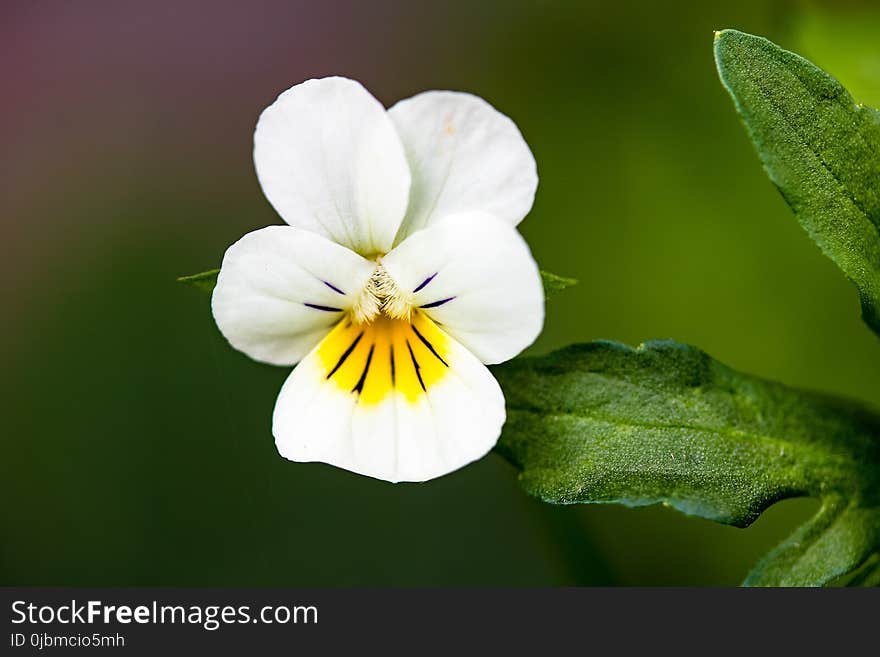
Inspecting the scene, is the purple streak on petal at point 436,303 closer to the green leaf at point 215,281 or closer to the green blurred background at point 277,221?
the green leaf at point 215,281

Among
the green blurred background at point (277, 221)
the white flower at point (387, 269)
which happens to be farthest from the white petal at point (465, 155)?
the green blurred background at point (277, 221)

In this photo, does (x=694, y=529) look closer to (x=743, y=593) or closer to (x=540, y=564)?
(x=540, y=564)

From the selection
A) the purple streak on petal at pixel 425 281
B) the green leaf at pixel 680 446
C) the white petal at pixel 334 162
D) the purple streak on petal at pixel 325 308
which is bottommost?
the green leaf at pixel 680 446

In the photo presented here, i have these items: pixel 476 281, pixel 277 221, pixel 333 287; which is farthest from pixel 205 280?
pixel 277 221

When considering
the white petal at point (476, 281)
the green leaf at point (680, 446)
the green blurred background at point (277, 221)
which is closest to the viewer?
the white petal at point (476, 281)

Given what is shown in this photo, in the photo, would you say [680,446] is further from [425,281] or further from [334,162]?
[334,162]

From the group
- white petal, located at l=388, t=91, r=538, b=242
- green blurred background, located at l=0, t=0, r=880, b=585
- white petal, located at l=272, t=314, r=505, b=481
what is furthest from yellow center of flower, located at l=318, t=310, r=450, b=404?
green blurred background, located at l=0, t=0, r=880, b=585

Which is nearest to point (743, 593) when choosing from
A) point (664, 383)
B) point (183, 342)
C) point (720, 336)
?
point (664, 383)
